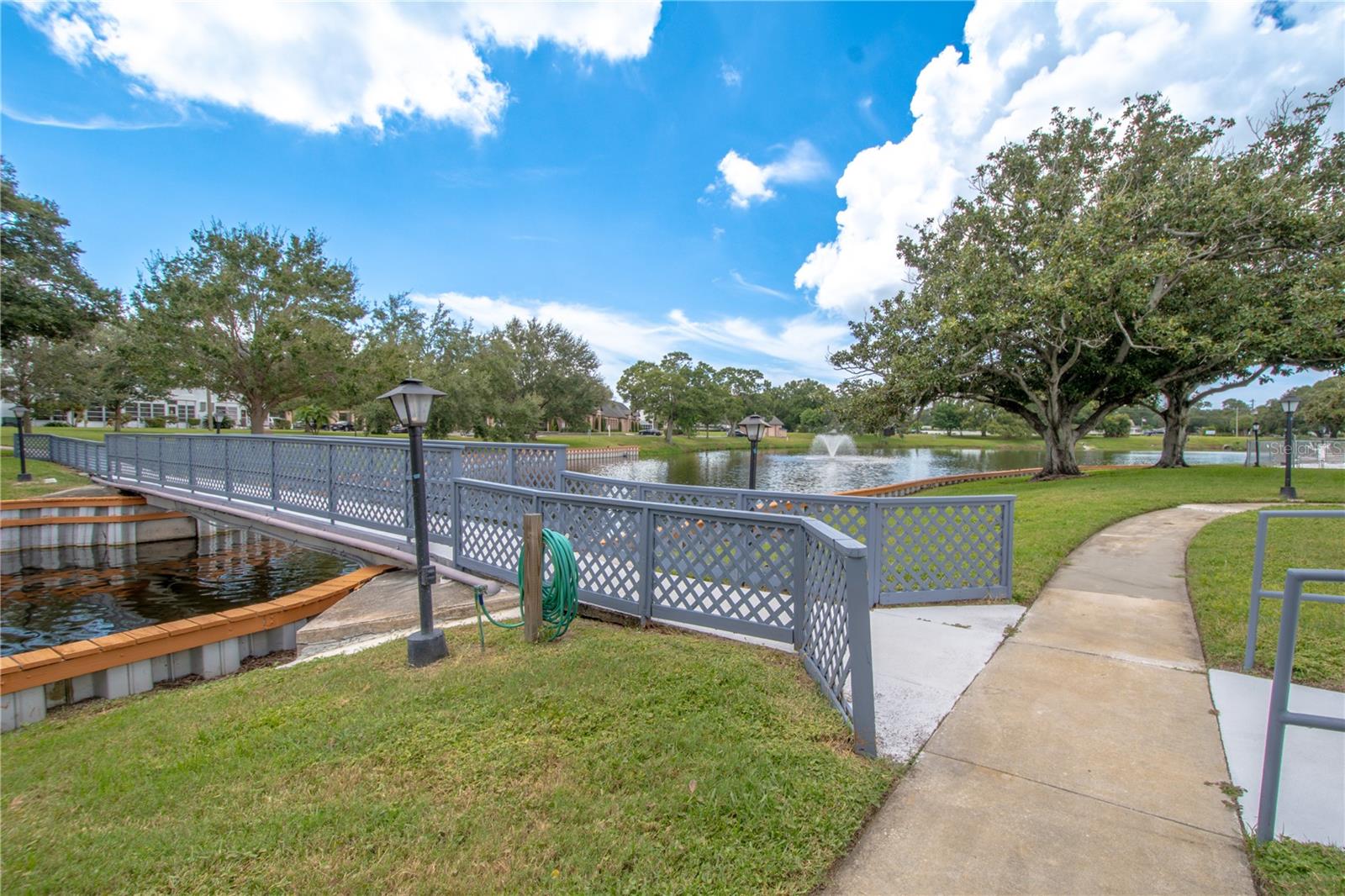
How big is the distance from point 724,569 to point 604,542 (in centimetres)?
118

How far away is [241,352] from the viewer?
17.9 m

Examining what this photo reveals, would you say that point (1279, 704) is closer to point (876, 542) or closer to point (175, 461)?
point (876, 542)

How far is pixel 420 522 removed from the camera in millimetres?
4191

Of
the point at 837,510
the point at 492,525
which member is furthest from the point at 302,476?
the point at 837,510

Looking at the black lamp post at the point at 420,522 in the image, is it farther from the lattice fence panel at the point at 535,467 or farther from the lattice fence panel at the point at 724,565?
the lattice fence panel at the point at 535,467

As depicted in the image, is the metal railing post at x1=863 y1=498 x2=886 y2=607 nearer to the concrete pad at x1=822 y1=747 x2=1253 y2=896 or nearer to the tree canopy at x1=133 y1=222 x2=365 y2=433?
the concrete pad at x1=822 y1=747 x2=1253 y2=896

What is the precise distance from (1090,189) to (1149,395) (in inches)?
280

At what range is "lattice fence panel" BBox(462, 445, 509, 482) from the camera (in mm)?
7727

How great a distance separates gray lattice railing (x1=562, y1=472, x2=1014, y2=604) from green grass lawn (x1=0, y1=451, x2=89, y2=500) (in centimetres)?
1915

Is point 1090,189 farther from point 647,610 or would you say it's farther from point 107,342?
point 107,342

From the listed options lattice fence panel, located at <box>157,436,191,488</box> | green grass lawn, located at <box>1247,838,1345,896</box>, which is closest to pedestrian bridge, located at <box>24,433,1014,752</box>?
green grass lawn, located at <box>1247,838,1345,896</box>

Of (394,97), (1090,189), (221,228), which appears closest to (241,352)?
(221,228)

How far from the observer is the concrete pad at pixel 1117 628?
3.93 metres

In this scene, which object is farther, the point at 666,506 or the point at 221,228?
the point at 221,228
